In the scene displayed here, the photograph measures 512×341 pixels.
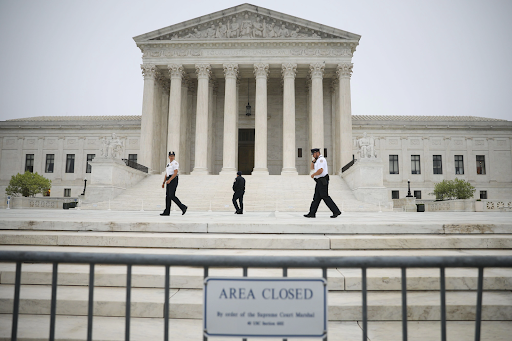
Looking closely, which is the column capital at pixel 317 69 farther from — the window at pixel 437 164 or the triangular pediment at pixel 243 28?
the window at pixel 437 164

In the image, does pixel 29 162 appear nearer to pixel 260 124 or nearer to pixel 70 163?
pixel 70 163

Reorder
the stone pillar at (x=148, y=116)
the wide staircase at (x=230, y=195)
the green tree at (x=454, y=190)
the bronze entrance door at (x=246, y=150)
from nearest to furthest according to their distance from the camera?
the wide staircase at (x=230, y=195)
the stone pillar at (x=148, y=116)
the green tree at (x=454, y=190)
the bronze entrance door at (x=246, y=150)

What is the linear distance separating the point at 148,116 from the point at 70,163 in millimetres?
20203

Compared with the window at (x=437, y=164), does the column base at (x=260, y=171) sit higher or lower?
lower

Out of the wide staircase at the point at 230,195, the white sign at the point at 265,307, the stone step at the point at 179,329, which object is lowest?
the stone step at the point at 179,329

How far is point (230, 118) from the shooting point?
3622 centimetres

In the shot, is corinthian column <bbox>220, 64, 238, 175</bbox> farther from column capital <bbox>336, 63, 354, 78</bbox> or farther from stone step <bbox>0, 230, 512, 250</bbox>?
stone step <bbox>0, 230, 512, 250</bbox>

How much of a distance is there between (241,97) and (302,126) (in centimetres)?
792

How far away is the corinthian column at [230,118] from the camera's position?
35.8 meters

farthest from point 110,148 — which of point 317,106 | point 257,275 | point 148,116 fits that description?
point 257,275

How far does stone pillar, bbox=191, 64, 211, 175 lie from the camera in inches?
1410

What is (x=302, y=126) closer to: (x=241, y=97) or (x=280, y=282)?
(x=241, y=97)

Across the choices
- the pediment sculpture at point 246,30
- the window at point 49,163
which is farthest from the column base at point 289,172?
the window at point 49,163

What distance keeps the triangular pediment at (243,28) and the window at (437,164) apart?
2142cm
